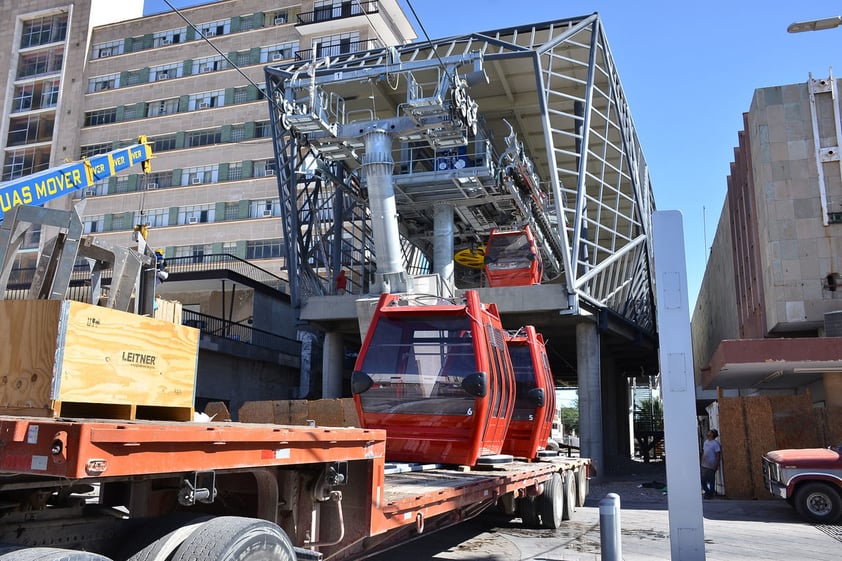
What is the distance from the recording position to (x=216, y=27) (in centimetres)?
5662

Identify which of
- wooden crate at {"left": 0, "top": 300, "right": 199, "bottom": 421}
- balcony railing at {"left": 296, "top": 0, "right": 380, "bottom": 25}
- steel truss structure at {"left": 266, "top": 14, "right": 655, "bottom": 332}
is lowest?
wooden crate at {"left": 0, "top": 300, "right": 199, "bottom": 421}

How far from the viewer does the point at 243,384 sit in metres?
31.9

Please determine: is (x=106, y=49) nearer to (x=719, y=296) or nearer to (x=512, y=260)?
(x=512, y=260)

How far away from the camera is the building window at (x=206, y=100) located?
2132 inches

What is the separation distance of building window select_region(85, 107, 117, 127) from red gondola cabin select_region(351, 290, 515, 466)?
54.0m

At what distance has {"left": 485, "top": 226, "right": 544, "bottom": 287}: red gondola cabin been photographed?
28.6 metres

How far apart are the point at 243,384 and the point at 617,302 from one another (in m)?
18.9

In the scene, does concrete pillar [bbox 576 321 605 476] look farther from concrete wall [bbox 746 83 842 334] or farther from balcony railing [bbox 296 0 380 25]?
balcony railing [bbox 296 0 380 25]

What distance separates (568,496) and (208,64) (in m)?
50.3

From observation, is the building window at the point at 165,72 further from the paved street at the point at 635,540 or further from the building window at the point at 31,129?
the paved street at the point at 635,540

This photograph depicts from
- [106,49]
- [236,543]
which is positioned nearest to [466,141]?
[236,543]

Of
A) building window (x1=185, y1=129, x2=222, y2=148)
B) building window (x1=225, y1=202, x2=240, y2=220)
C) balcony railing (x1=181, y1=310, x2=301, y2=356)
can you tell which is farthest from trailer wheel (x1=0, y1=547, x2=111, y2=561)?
building window (x1=185, y1=129, x2=222, y2=148)

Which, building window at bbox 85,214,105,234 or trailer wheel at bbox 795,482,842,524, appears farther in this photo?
building window at bbox 85,214,105,234

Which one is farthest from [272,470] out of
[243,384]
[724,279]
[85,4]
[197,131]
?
[85,4]
